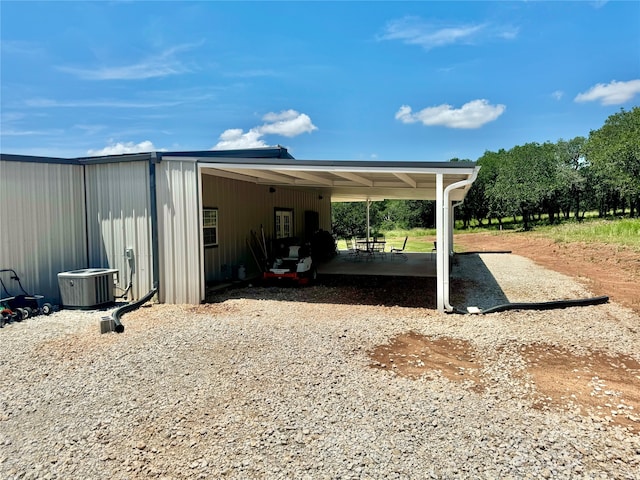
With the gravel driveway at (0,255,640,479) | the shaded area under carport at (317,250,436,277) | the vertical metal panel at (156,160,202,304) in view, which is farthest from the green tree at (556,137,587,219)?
the vertical metal panel at (156,160,202,304)

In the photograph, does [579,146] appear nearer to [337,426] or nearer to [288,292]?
[288,292]

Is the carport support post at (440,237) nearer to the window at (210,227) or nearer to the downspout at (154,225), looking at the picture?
the downspout at (154,225)

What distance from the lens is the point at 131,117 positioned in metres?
20.5

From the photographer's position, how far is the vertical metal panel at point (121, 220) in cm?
773

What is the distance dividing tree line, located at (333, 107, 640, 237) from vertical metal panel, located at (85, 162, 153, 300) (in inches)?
902

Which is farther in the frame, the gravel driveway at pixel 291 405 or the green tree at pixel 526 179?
the green tree at pixel 526 179

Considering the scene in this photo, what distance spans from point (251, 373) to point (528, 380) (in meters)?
2.77

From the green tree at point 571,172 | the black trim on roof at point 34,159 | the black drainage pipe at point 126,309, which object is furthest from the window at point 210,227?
the green tree at point 571,172

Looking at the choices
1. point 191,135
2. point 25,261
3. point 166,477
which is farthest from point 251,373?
point 191,135

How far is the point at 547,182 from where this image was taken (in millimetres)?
32625

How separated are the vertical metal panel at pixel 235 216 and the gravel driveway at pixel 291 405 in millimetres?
3490

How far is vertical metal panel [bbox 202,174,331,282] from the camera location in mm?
9484

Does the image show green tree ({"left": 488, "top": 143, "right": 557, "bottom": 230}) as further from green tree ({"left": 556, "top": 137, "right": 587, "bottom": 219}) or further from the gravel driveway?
the gravel driveway

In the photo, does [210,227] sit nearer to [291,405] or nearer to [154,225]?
[154,225]
